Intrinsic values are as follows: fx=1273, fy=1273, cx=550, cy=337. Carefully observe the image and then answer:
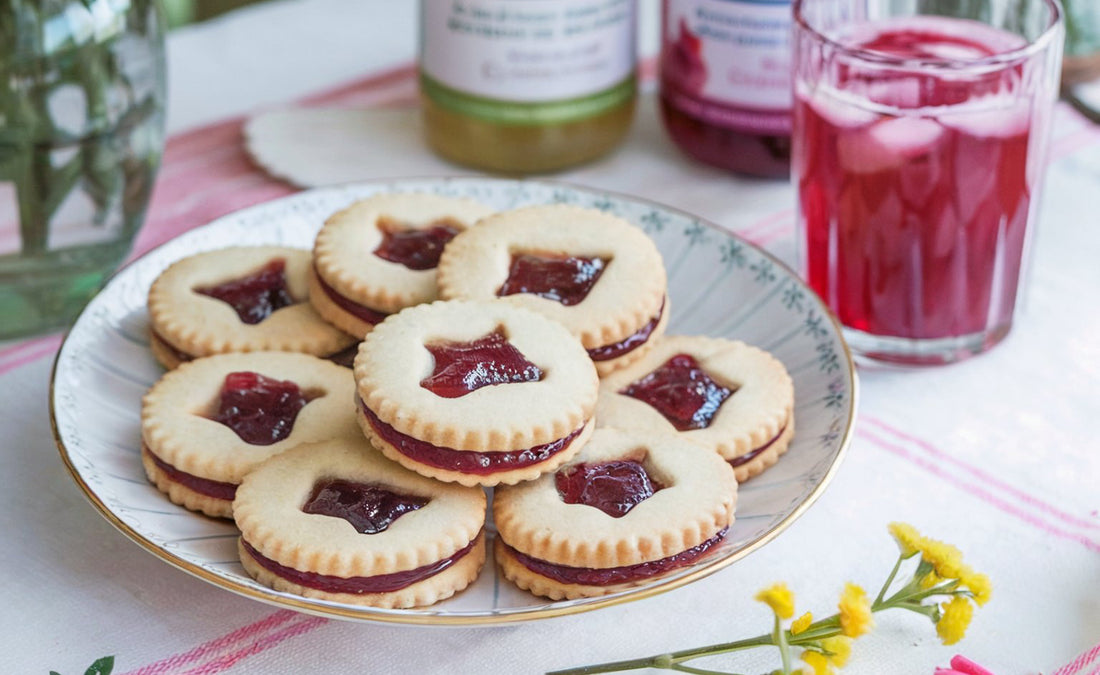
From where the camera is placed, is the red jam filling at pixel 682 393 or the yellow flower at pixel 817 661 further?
the red jam filling at pixel 682 393

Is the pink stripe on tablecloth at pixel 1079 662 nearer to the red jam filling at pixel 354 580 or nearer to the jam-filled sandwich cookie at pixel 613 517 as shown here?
the jam-filled sandwich cookie at pixel 613 517

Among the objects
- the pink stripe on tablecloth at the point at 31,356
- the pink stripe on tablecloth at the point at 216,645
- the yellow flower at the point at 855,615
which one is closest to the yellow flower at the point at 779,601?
the yellow flower at the point at 855,615

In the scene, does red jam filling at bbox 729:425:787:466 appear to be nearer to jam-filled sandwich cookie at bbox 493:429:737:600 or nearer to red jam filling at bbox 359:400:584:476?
jam-filled sandwich cookie at bbox 493:429:737:600

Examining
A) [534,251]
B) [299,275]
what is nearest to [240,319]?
[299,275]

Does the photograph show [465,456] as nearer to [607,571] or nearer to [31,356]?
[607,571]

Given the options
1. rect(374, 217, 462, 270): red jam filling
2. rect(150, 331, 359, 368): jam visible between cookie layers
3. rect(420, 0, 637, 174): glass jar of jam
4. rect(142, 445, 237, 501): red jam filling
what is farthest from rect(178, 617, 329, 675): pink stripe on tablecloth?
rect(420, 0, 637, 174): glass jar of jam

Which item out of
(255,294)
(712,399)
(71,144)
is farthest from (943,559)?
(71,144)
